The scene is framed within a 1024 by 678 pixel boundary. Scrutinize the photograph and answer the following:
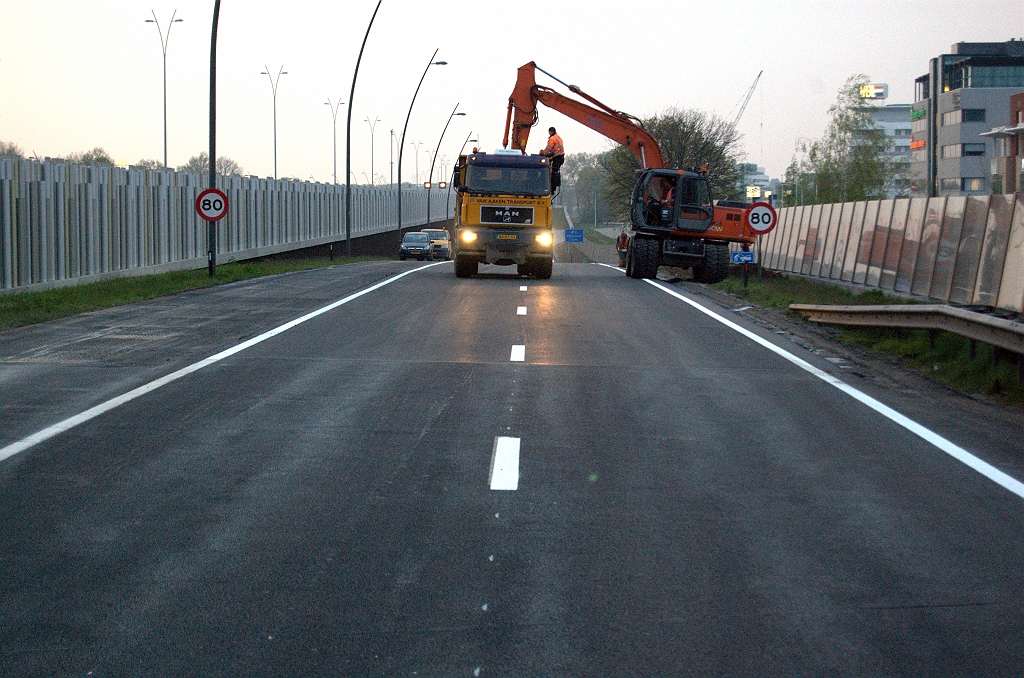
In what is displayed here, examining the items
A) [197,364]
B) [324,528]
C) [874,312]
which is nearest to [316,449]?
[324,528]

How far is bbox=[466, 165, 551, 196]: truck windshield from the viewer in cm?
3206

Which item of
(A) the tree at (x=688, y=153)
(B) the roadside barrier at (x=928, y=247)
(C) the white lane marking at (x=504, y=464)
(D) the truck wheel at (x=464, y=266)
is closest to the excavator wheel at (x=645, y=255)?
(D) the truck wheel at (x=464, y=266)

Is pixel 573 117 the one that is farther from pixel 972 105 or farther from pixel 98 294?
pixel 972 105

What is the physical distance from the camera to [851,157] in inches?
3809

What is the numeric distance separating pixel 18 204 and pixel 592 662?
2427 cm

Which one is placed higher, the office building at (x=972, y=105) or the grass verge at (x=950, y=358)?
the office building at (x=972, y=105)

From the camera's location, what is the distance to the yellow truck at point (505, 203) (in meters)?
32.0

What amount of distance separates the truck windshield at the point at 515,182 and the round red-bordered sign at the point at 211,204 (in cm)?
616

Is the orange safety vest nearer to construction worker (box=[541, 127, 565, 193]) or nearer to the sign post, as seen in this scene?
construction worker (box=[541, 127, 565, 193])

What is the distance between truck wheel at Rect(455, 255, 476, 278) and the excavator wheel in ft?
14.3

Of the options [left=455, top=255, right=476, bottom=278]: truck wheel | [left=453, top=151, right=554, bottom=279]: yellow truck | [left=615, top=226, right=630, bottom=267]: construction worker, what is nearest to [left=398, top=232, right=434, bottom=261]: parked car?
[left=615, top=226, right=630, bottom=267]: construction worker

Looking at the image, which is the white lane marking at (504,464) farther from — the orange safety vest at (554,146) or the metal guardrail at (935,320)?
the orange safety vest at (554,146)

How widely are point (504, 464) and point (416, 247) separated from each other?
58.0 m

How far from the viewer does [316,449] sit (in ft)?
29.7
